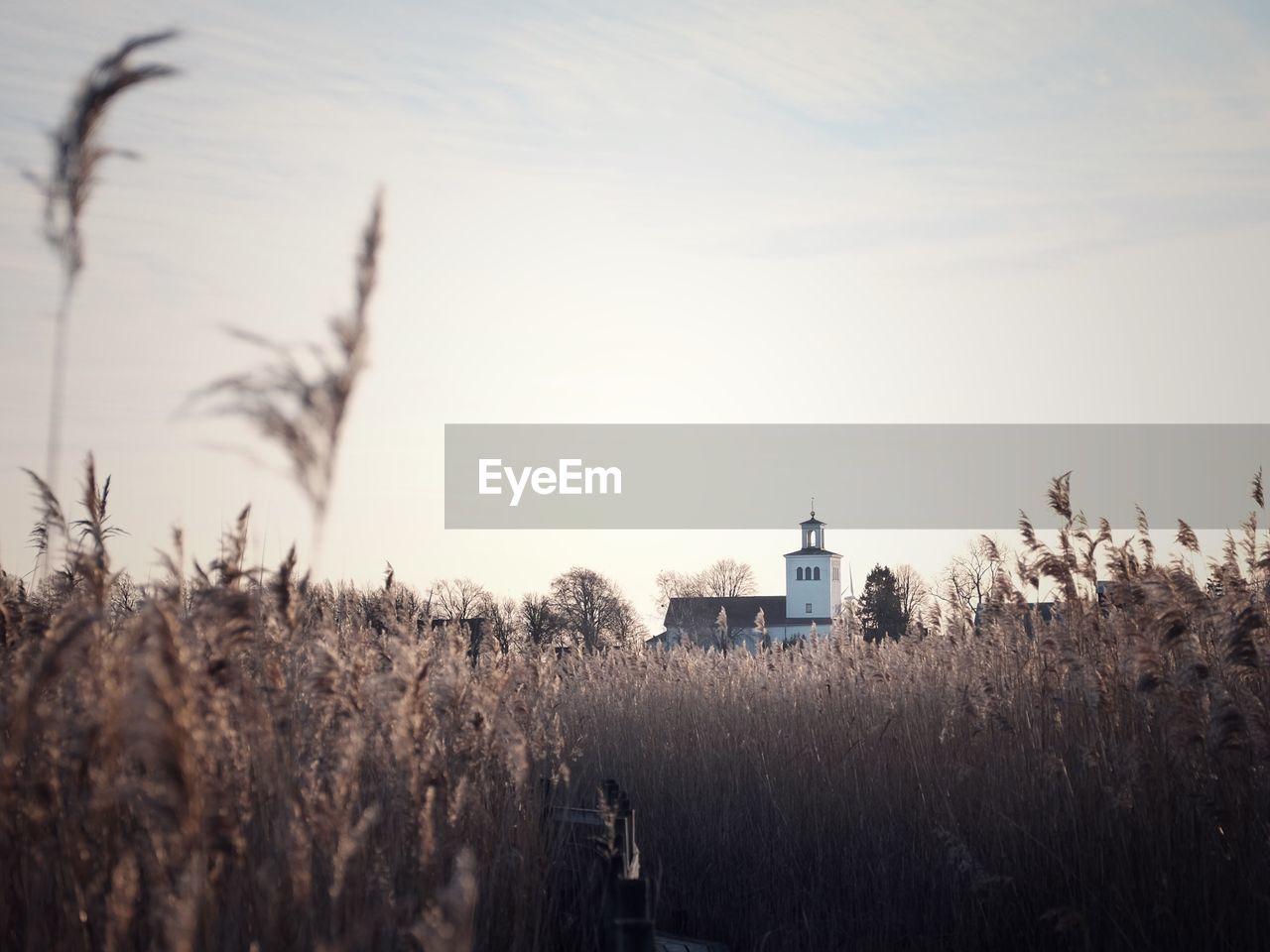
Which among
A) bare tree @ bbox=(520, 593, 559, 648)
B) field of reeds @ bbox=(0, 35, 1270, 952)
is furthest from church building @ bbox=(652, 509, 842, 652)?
field of reeds @ bbox=(0, 35, 1270, 952)

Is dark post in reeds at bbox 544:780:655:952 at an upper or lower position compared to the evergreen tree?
lower

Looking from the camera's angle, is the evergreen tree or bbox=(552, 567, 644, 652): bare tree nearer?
the evergreen tree

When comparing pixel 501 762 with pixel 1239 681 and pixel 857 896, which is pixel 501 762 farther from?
pixel 1239 681

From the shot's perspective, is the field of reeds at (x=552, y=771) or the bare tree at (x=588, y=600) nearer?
the field of reeds at (x=552, y=771)

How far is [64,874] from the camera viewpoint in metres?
2.86

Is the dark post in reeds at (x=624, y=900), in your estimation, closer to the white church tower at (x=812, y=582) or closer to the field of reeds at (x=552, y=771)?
the field of reeds at (x=552, y=771)

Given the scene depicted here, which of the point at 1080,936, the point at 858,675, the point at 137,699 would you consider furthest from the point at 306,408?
the point at 858,675

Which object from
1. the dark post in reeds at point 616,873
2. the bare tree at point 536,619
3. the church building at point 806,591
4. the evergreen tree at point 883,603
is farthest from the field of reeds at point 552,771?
the church building at point 806,591

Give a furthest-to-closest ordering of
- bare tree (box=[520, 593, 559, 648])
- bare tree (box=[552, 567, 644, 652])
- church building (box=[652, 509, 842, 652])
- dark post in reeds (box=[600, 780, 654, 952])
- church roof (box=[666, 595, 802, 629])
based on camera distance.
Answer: church building (box=[652, 509, 842, 652]) < church roof (box=[666, 595, 802, 629]) < bare tree (box=[552, 567, 644, 652]) < bare tree (box=[520, 593, 559, 648]) < dark post in reeds (box=[600, 780, 654, 952])

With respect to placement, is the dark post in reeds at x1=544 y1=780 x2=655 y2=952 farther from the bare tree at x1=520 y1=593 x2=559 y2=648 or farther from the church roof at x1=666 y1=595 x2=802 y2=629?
the church roof at x1=666 y1=595 x2=802 y2=629

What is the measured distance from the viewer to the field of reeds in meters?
2.74

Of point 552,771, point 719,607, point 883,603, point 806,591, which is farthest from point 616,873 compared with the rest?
point 806,591

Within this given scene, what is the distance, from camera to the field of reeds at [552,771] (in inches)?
108

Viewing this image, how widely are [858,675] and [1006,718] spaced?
10.3 feet
